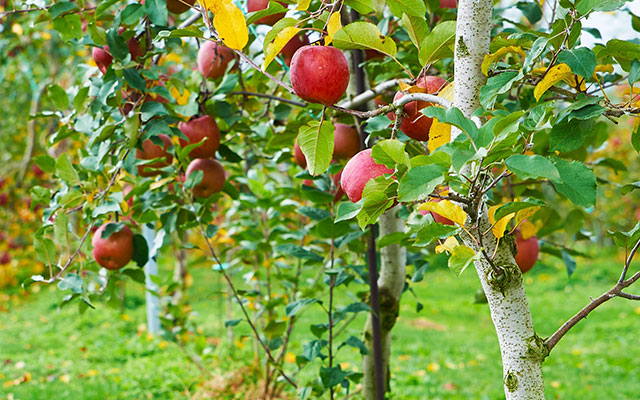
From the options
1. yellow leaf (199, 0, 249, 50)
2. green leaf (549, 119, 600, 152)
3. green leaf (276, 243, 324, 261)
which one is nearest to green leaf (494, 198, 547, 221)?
green leaf (549, 119, 600, 152)

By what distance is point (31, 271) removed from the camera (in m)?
6.19

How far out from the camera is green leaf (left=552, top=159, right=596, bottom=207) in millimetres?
534

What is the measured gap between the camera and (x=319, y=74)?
71cm

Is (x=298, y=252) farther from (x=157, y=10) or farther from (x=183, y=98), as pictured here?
(x=157, y=10)

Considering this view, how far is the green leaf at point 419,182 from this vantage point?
527 millimetres

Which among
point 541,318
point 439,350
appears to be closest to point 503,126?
point 439,350

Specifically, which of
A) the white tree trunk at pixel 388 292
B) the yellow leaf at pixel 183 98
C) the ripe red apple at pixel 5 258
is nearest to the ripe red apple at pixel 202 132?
the yellow leaf at pixel 183 98

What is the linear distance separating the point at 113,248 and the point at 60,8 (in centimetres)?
51

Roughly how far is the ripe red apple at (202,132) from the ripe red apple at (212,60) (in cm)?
15

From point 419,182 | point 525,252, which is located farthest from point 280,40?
point 525,252

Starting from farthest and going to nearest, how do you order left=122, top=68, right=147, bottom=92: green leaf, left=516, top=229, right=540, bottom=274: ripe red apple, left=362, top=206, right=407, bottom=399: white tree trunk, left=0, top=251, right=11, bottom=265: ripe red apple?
left=0, top=251, right=11, bottom=265: ripe red apple < left=362, top=206, right=407, bottom=399: white tree trunk < left=516, top=229, right=540, bottom=274: ripe red apple < left=122, top=68, right=147, bottom=92: green leaf

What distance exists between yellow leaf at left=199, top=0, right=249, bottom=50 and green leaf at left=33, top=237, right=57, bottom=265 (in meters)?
0.69

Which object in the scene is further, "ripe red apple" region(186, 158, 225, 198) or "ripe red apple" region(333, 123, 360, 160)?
"ripe red apple" region(186, 158, 225, 198)

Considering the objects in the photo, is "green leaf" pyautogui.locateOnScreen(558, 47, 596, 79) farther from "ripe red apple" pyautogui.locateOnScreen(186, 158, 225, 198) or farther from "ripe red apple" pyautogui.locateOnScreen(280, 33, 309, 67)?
"ripe red apple" pyautogui.locateOnScreen(186, 158, 225, 198)
